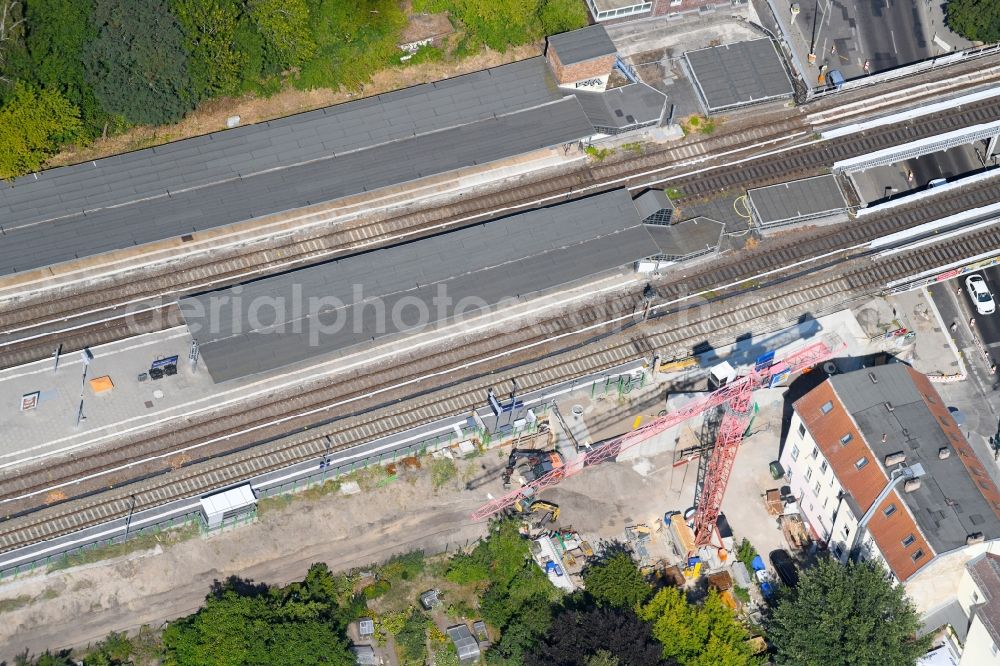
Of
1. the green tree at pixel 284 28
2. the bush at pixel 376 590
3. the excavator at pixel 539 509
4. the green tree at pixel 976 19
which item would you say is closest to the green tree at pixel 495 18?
the green tree at pixel 284 28

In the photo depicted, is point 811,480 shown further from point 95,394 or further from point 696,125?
point 95,394

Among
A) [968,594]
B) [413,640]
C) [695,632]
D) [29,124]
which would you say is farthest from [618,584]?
[29,124]

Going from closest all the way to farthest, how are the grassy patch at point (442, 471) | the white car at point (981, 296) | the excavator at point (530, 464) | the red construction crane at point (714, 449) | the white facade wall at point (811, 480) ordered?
the white facade wall at point (811, 480) < the red construction crane at point (714, 449) < the excavator at point (530, 464) < the grassy patch at point (442, 471) < the white car at point (981, 296)

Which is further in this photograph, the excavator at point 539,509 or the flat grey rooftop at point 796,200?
the flat grey rooftop at point 796,200

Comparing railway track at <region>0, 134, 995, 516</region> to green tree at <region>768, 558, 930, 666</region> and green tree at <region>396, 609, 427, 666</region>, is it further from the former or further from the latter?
green tree at <region>768, 558, 930, 666</region>

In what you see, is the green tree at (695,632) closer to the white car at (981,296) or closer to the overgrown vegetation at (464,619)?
the overgrown vegetation at (464,619)

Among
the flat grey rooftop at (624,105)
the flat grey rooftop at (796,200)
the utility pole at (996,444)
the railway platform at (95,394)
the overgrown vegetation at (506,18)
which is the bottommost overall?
the utility pole at (996,444)
